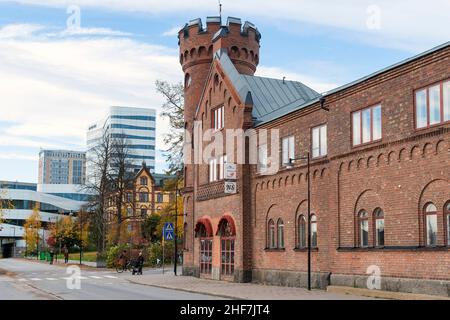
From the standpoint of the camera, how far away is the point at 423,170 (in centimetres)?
2197

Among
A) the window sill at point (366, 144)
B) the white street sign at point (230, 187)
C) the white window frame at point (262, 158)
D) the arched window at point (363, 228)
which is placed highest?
the white window frame at point (262, 158)

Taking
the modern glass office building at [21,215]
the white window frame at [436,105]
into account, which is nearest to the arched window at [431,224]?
the white window frame at [436,105]

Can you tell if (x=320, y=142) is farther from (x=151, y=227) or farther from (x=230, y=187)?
(x=151, y=227)

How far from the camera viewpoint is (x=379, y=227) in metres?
24.2

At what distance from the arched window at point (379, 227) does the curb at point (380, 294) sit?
5.85 ft

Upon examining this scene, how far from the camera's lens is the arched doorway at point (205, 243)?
127ft

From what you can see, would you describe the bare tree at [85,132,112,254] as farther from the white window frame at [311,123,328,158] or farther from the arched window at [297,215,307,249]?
the white window frame at [311,123,328,158]

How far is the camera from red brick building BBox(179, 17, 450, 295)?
21.8 metres

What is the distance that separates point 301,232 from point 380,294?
738 cm

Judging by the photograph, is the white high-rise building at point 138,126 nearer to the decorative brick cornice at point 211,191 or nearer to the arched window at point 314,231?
the decorative brick cornice at point 211,191

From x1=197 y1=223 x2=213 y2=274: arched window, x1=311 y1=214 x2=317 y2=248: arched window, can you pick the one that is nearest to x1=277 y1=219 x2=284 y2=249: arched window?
x1=311 y1=214 x2=317 y2=248: arched window

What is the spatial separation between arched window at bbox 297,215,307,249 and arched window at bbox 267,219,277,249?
2436 millimetres

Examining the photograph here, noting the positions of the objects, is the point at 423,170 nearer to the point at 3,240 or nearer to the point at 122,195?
the point at 122,195

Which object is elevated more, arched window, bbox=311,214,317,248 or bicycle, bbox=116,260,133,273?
arched window, bbox=311,214,317,248
